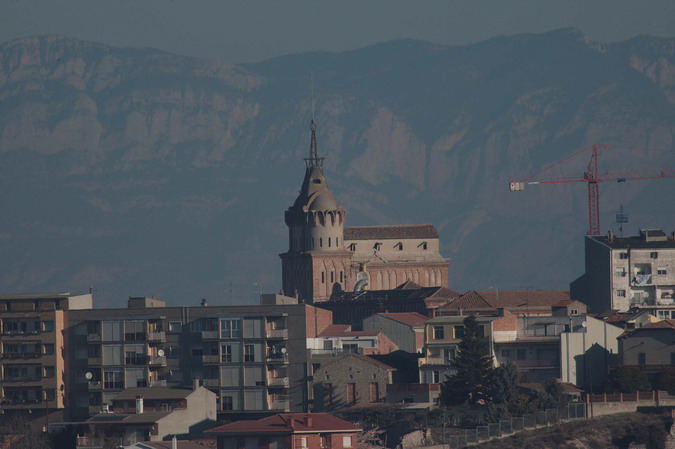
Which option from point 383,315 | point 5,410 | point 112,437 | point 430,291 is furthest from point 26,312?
point 430,291

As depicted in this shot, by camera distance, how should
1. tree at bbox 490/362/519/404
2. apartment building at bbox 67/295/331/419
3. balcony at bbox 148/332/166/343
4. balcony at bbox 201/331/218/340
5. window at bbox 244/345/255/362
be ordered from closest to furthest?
tree at bbox 490/362/519/404 < apartment building at bbox 67/295/331/419 < window at bbox 244/345/255/362 < balcony at bbox 201/331/218/340 < balcony at bbox 148/332/166/343

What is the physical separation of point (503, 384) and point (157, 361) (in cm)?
2402

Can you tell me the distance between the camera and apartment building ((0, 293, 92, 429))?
131125mm

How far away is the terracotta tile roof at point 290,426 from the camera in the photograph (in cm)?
10794

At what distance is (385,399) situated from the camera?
124438 millimetres

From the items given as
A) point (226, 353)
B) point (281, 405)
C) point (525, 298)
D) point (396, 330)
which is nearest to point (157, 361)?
point (226, 353)

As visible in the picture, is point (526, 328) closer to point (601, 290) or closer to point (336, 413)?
point (336, 413)

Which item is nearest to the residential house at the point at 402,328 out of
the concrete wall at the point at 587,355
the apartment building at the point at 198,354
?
the apartment building at the point at 198,354

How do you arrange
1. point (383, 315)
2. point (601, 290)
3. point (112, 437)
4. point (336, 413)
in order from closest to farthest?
point (112, 437) → point (336, 413) → point (383, 315) → point (601, 290)

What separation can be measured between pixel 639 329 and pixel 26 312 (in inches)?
1510

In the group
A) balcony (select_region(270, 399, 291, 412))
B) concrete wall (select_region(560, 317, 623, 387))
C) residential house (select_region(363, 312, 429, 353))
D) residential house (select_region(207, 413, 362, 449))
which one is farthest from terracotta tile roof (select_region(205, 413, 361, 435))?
residential house (select_region(363, 312, 429, 353))

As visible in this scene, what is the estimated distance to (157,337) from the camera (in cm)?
13162

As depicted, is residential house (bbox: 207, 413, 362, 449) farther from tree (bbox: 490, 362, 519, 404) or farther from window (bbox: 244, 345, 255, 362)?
window (bbox: 244, 345, 255, 362)

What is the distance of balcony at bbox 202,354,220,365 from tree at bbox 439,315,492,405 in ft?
52.0
